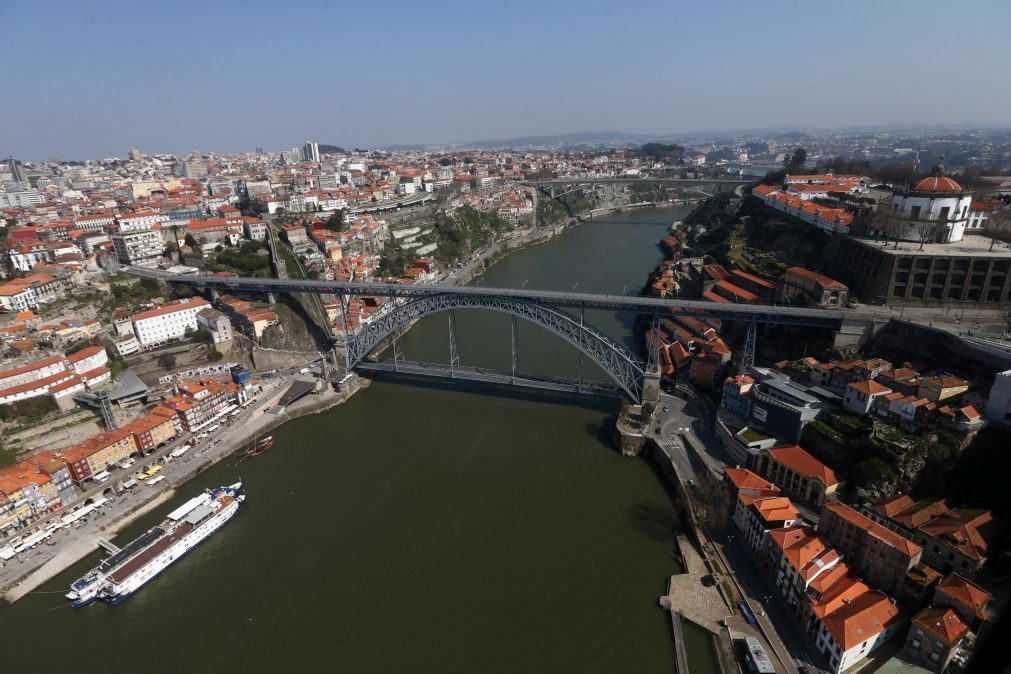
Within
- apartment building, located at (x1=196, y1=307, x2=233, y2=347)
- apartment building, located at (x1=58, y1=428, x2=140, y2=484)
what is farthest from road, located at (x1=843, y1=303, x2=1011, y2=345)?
apartment building, located at (x1=196, y1=307, x2=233, y2=347)

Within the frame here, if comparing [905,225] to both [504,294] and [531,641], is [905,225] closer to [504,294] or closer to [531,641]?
[504,294]

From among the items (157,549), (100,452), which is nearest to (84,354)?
(100,452)

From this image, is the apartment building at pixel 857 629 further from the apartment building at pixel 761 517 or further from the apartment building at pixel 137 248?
the apartment building at pixel 137 248

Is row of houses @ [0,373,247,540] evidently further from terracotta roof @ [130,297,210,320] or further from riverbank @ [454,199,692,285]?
riverbank @ [454,199,692,285]

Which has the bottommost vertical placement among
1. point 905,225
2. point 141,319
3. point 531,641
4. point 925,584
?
point 531,641

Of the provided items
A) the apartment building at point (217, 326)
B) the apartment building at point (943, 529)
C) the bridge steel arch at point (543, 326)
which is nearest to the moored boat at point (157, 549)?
the bridge steel arch at point (543, 326)

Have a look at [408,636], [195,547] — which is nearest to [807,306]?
[408,636]
